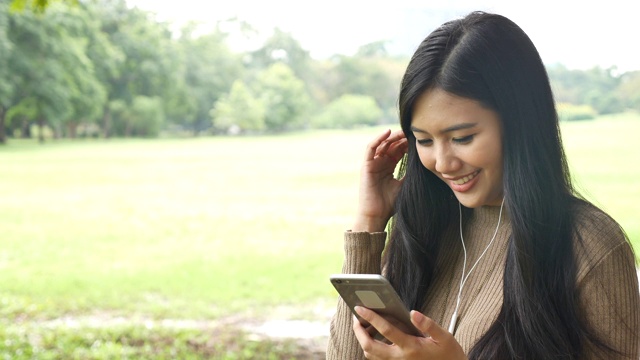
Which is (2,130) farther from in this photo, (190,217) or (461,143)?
(461,143)

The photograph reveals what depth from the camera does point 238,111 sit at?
8.81 meters

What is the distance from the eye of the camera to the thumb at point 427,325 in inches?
43.3

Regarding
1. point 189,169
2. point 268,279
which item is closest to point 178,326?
point 268,279

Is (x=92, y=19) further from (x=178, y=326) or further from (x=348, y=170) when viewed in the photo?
(x=178, y=326)

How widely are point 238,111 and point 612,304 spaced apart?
7786 mm

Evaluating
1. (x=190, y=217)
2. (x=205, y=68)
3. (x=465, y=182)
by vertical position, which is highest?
(x=205, y=68)

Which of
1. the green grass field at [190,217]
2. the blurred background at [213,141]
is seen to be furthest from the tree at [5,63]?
the green grass field at [190,217]

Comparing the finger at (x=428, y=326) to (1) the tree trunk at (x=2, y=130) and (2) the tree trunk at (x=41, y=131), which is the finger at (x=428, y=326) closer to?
(1) the tree trunk at (x=2, y=130)

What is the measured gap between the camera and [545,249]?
120 centimetres

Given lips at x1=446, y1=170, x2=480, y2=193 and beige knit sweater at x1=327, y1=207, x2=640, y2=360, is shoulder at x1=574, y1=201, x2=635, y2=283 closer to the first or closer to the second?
beige knit sweater at x1=327, y1=207, x2=640, y2=360

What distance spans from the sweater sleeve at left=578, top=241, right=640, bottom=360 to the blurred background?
12.1ft

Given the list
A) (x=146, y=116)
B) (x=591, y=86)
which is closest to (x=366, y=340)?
(x=591, y=86)

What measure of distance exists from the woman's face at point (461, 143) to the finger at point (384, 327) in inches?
9.0

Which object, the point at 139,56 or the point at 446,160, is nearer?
the point at 446,160
